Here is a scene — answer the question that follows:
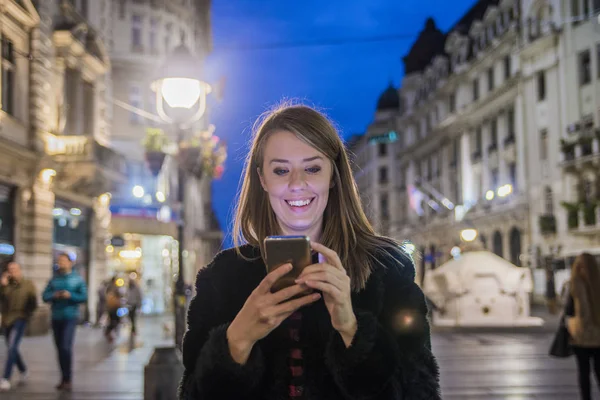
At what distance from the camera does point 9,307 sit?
11.3 m

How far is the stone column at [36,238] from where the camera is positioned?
20.2m

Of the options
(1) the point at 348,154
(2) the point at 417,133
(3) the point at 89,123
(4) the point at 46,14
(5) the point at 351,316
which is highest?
(2) the point at 417,133

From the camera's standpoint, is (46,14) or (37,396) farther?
(46,14)

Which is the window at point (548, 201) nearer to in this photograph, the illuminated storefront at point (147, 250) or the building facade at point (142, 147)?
the building facade at point (142, 147)

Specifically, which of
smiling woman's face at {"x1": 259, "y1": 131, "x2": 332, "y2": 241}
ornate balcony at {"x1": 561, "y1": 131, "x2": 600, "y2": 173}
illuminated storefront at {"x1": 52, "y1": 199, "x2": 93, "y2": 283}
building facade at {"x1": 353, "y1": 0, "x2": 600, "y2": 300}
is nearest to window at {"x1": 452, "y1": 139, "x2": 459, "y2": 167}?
building facade at {"x1": 353, "y1": 0, "x2": 600, "y2": 300}

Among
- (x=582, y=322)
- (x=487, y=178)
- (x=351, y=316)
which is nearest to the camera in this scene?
(x=351, y=316)

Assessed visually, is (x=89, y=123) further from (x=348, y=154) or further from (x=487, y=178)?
(x=487, y=178)

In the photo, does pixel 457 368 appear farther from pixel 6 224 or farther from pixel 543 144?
pixel 543 144

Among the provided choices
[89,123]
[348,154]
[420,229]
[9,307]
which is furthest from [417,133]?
[348,154]

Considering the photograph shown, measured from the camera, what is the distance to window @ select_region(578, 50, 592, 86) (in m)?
38.5

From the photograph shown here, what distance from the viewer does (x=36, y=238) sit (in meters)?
20.6

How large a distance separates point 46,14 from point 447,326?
13.6m

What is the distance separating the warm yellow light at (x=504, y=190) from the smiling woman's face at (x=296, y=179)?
45.7 m

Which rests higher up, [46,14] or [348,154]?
[46,14]
